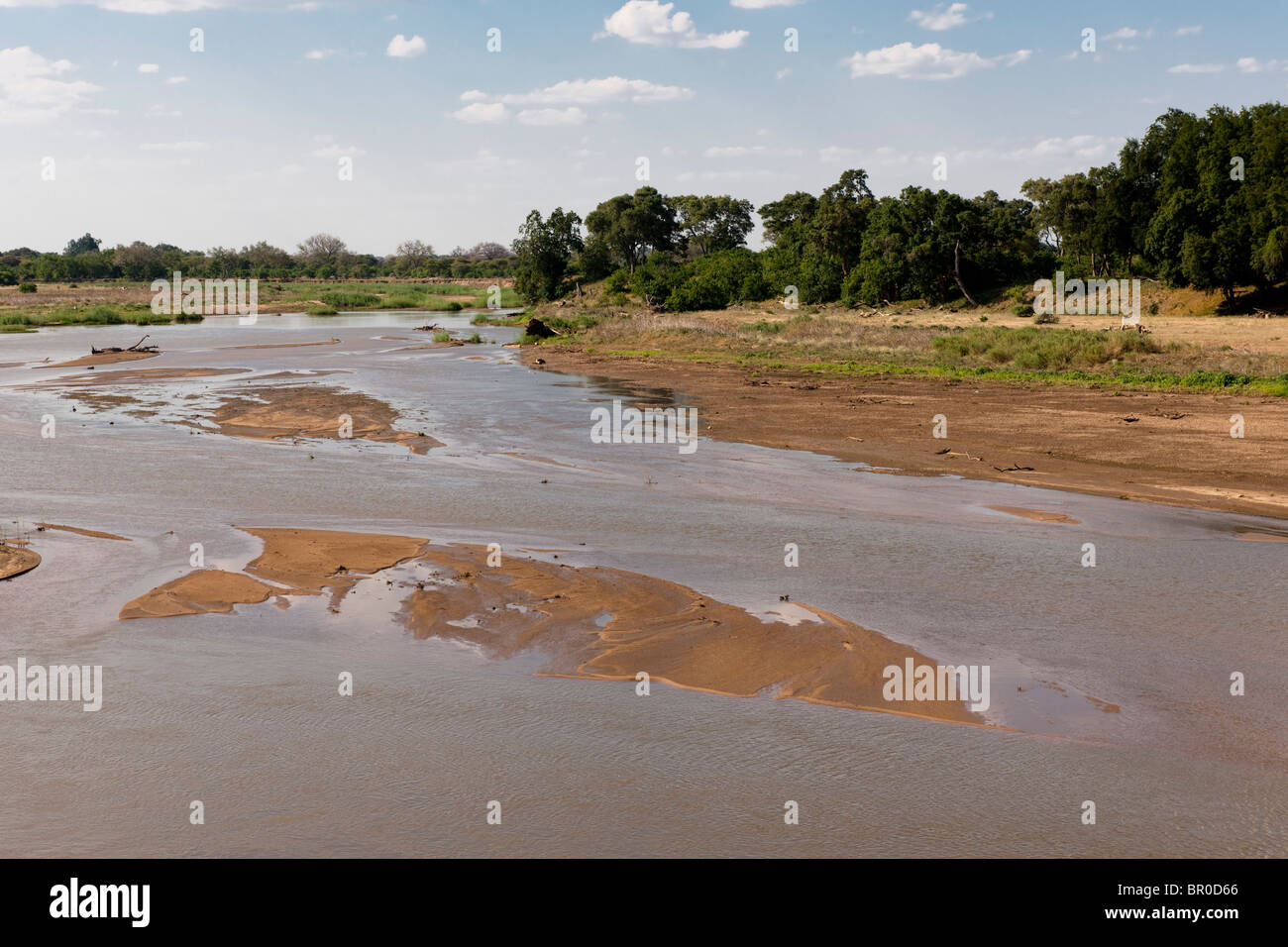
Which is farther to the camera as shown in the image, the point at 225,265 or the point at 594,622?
the point at 225,265

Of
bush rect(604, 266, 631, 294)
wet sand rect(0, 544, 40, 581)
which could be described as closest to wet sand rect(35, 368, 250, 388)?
wet sand rect(0, 544, 40, 581)

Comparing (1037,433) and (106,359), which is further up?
(106,359)

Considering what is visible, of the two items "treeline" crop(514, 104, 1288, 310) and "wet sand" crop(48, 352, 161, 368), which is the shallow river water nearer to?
"wet sand" crop(48, 352, 161, 368)

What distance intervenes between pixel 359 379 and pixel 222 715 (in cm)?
2924

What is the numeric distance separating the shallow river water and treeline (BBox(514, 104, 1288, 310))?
112 ft

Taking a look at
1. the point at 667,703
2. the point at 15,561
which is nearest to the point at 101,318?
the point at 15,561

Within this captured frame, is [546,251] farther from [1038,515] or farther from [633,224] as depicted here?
[1038,515]

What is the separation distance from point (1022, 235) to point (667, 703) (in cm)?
5739

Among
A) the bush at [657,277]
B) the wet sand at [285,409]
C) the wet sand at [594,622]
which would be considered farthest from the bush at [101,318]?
the wet sand at [594,622]

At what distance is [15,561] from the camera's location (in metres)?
11.7

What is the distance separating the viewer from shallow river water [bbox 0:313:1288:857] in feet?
20.2

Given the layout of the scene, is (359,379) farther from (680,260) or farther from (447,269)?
(447,269)
